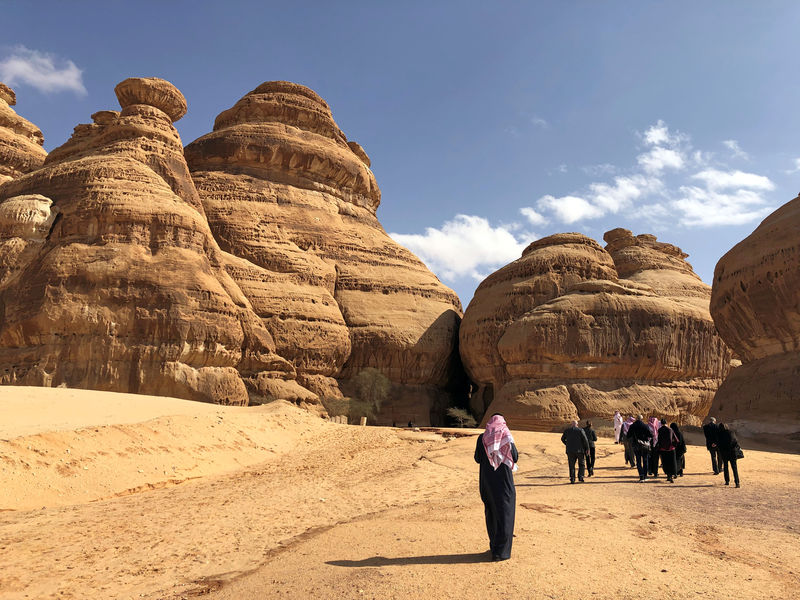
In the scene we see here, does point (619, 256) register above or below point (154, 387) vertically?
above

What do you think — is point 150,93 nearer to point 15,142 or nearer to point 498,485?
point 15,142

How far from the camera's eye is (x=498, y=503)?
5.66 metres

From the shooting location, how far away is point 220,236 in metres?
34.1

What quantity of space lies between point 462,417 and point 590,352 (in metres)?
8.60

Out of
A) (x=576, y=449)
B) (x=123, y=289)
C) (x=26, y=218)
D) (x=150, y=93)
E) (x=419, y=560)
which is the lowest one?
(x=419, y=560)

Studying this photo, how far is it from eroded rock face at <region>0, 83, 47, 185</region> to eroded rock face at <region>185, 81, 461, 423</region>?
46.8 ft

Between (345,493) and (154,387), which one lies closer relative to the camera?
(345,493)

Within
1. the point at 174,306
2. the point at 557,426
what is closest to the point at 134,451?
the point at 174,306

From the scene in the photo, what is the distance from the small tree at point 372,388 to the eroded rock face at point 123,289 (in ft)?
14.2

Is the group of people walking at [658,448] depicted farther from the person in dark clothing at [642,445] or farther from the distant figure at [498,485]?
the distant figure at [498,485]

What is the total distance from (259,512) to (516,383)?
2153 centimetres

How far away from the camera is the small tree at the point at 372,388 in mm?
31797

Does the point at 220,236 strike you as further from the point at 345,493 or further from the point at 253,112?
the point at 345,493

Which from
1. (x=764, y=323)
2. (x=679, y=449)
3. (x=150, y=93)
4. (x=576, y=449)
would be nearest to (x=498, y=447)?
(x=576, y=449)
